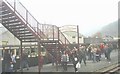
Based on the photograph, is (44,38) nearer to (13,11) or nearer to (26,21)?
(26,21)

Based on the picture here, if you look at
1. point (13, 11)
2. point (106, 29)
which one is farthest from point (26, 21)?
point (106, 29)

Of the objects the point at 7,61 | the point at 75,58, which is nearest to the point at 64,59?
the point at 75,58

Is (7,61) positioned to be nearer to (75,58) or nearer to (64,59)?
(64,59)

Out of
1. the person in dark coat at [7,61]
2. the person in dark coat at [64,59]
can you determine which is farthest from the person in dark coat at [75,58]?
the person in dark coat at [7,61]

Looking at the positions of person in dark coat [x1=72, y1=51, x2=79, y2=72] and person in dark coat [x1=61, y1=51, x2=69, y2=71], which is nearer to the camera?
person in dark coat [x1=72, y1=51, x2=79, y2=72]

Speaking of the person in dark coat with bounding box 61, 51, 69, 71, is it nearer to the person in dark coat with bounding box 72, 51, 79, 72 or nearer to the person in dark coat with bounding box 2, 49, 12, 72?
the person in dark coat with bounding box 72, 51, 79, 72

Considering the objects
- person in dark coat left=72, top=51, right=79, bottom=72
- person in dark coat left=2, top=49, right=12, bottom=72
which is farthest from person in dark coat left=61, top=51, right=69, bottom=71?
person in dark coat left=2, top=49, right=12, bottom=72

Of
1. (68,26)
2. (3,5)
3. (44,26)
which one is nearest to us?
(3,5)

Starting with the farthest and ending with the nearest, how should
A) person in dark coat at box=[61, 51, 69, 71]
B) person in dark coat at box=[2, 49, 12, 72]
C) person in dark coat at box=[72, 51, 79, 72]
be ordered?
person in dark coat at box=[61, 51, 69, 71] → person in dark coat at box=[72, 51, 79, 72] → person in dark coat at box=[2, 49, 12, 72]

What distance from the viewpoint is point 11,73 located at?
1847 centimetres

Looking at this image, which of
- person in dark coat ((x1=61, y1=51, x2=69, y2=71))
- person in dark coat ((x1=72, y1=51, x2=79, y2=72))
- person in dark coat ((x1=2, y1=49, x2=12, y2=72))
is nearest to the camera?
person in dark coat ((x1=2, y1=49, x2=12, y2=72))

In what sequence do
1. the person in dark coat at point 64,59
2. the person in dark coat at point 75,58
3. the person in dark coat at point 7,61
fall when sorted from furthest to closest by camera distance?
the person in dark coat at point 64,59, the person in dark coat at point 75,58, the person in dark coat at point 7,61

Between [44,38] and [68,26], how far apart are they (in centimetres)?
329

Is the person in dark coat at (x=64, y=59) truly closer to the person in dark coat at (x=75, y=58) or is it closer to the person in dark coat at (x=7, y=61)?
the person in dark coat at (x=75, y=58)
